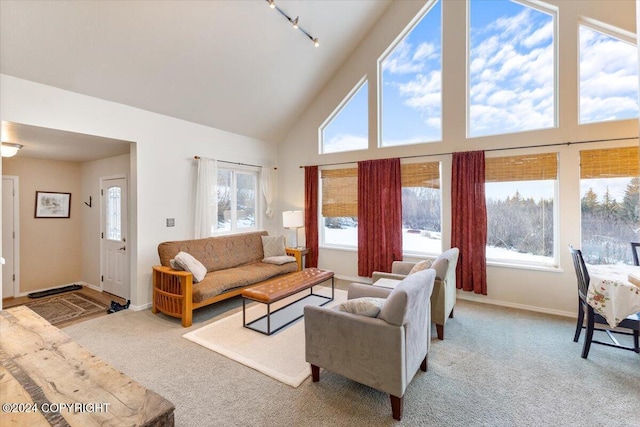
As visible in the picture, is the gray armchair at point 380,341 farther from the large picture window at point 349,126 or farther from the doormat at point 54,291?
the doormat at point 54,291

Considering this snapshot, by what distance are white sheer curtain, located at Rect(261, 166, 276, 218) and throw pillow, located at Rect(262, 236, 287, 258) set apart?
97cm

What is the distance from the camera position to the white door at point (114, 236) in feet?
14.6

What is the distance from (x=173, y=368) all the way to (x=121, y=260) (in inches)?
111

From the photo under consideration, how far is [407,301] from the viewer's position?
1800 millimetres

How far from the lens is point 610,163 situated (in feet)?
11.1

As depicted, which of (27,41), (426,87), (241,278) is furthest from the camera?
(426,87)

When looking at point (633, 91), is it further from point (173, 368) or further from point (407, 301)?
point (173, 368)

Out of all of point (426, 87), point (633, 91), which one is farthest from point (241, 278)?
point (633, 91)

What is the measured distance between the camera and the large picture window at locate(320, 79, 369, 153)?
17.2 feet

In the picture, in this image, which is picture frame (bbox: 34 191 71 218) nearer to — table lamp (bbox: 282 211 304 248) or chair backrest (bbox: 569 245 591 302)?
table lamp (bbox: 282 211 304 248)

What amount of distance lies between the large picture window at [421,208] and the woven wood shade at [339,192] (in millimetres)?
936

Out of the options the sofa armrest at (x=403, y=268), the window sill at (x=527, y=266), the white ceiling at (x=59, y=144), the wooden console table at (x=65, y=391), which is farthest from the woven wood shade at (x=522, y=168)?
the white ceiling at (x=59, y=144)

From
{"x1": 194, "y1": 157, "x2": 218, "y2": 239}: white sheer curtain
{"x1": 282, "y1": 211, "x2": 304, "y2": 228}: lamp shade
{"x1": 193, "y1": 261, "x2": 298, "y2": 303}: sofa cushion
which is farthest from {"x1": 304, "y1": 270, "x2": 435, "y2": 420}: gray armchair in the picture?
{"x1": 282, "y1": 211, "x2": 304, "y2": 228}: lamp shade

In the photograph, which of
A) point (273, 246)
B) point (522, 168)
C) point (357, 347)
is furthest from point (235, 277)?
Answer: point (522, 168)
